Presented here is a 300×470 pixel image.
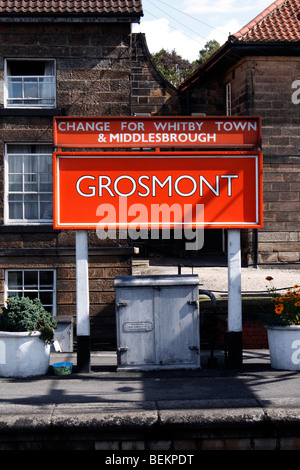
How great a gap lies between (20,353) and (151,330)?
2.11 m

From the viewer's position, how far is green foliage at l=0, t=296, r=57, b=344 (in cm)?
987

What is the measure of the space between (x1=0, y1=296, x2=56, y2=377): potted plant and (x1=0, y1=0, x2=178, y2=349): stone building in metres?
4.07

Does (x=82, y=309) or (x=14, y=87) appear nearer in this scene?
(x=82, y=309)

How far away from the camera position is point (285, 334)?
9.96m

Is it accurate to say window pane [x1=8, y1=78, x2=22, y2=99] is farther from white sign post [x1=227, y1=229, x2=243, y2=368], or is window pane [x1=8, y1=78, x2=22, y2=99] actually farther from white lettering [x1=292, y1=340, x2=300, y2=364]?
white lettering [x1=292, y1=340, x2=300, y2=364]

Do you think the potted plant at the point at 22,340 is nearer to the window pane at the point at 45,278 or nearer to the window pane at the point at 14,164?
the window pane at the point at 45,278

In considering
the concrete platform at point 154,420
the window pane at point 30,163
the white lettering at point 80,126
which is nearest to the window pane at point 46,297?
the window pane at point 30,163

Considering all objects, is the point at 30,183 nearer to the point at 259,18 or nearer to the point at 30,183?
the point at 30,183

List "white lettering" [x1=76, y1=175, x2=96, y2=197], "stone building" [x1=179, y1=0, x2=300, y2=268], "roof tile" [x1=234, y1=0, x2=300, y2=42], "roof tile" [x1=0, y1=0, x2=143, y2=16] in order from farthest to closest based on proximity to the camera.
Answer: "stone building" [x1=179, y1=0, x2=300, y2=268] < "roof tile" [x1=234, y1=0, x2=300, y2=42] < "roof tile" [x1=0, y1=0, x2=143, y2=16] < "white lettering" [x1=76, y1=175, x2=96, y2=197]

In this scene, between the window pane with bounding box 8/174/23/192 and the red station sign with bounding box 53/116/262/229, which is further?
the window pane with bounding box 8/174/23/192

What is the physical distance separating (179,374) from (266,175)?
34.9 ft

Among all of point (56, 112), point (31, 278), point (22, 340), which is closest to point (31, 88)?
point (56, 112)

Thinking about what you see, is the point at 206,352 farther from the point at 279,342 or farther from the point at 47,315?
the point at 47,315

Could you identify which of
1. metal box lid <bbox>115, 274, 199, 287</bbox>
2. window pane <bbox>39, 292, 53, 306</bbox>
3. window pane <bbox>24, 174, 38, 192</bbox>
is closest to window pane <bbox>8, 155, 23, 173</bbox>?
window pane <bbox>24, 174, 38, 192</bbox>
